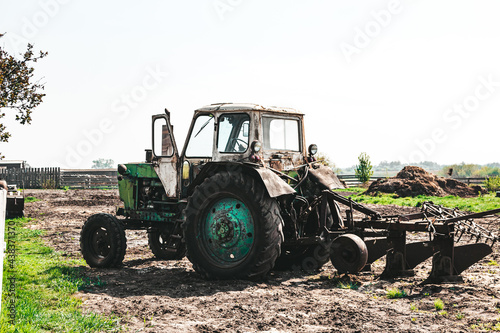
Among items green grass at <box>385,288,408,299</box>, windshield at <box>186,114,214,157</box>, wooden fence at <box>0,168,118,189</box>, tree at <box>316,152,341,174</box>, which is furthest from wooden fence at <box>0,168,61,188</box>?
green grass at <box>385,288,408,299</box>

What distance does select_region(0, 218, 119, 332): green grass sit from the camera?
5.05 m

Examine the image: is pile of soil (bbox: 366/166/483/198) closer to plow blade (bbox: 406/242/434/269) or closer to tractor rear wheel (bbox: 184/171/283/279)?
plow blade (bbox: 406/242/434/269)

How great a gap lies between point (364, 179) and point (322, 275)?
31.2m

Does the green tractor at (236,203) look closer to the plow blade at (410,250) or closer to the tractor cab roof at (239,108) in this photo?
the tractor cab roof at (239,108)

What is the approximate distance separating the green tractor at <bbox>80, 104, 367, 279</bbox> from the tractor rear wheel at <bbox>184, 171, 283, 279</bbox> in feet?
0.05

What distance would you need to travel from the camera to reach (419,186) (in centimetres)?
2750

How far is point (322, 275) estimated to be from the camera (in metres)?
7.87

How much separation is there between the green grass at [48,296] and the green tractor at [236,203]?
0.89 m

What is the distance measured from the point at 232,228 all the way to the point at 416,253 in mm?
2668

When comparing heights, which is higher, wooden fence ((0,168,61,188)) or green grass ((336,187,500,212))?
wooden fence ((0,168,61,188))

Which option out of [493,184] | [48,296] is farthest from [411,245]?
[493,184]

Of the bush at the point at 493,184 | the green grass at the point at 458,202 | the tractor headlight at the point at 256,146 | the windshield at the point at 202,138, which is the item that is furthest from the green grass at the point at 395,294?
the bush at the point at 493,184

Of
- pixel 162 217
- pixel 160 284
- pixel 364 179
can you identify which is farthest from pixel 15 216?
pixel 364 179

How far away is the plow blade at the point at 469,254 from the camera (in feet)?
21.8
